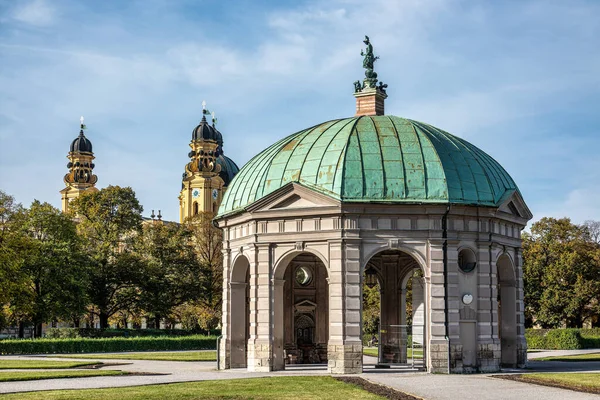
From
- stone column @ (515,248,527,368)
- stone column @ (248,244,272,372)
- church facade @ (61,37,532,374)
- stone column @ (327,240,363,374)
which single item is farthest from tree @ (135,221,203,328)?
stone column @ (327,240,363,374)

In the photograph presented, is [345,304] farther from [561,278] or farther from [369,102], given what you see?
[561,278]

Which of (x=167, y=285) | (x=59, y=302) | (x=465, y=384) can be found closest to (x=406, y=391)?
(x=465, y=384)

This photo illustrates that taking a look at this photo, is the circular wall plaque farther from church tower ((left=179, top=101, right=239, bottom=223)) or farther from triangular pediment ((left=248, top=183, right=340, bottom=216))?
church tower ((left=179, top=101, right=239, bottom=223))

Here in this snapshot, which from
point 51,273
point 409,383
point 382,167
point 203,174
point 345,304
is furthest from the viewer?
point 203,174

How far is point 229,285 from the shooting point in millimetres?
42938

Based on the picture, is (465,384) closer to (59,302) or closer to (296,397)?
(296,397)

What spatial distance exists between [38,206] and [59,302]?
386 inches

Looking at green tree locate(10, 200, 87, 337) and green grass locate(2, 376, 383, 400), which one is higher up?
green tree locate(10, 200, 87, 337)

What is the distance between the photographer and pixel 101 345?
221 ft

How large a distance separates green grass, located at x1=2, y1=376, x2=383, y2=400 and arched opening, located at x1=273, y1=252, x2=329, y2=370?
11751 millimetres

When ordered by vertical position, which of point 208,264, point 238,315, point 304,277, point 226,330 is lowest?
point 226,330

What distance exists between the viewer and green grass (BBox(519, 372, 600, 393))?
98.1ft

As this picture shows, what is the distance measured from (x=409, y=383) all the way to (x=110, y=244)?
5599 cm

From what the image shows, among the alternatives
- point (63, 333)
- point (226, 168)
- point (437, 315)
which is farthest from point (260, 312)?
point (226, 168)
